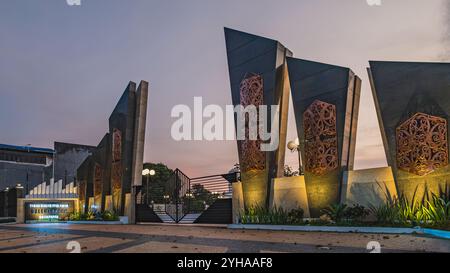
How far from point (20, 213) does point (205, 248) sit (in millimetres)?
26962

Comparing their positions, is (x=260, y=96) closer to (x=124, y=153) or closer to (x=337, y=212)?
(x=337, y=212)

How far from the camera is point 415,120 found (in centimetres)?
930

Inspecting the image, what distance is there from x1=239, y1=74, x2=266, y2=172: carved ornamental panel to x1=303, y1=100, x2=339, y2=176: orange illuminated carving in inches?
78.8

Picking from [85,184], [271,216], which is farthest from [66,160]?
[271,216]

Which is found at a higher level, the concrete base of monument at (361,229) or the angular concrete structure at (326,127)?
the angular concrete structure at (326,127)

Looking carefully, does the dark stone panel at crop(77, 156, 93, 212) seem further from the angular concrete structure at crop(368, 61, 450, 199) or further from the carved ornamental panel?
the angular concrete structure at crop(368, 61, 450, 199)

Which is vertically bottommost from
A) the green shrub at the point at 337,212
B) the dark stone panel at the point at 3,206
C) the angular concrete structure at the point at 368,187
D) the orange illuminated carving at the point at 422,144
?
the dark stone panel at the point at 3,206

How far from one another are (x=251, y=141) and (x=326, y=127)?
129 inches

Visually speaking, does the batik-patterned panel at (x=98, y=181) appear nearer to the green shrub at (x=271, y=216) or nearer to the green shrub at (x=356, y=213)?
the green shrub at (x=271, y=216)

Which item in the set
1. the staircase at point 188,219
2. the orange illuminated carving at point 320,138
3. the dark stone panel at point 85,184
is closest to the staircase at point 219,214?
the staircase at point 188,219

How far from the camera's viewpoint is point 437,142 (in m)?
8.82

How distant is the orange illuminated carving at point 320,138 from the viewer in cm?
1112

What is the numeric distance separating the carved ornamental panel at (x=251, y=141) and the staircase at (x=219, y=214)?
6.10 feet

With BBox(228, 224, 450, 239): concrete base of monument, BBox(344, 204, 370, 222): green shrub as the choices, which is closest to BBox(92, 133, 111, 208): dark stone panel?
BBox(228, 224, 450, 239): concrete base of monument
